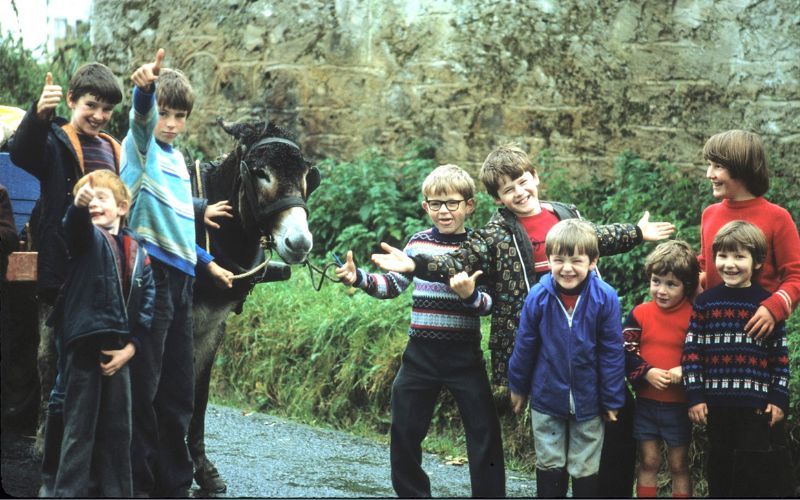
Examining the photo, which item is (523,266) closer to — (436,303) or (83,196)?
(436,303)

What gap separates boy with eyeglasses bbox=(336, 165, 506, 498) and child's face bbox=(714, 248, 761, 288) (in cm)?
108

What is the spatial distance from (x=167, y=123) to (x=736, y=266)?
109 inches

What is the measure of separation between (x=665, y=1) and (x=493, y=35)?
167cm

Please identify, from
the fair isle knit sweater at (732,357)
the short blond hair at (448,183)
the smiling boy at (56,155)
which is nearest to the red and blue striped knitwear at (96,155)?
the smiling boy at (56,155)

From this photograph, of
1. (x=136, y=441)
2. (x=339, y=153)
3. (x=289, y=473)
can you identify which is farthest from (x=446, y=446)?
(x=339, y=153)

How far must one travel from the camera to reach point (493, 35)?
10.4 meters

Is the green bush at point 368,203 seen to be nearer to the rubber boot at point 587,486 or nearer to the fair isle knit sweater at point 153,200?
the fair isle knit sweater at point 153,200

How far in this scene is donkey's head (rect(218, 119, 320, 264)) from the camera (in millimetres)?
5633

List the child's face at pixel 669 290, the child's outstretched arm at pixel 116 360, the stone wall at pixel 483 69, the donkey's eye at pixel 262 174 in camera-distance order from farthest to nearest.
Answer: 1. the stone wall at pixel 483 69
2. the donkey's eye at pixel 262 174
3. the child's face at pixel 669 290
4. the child's outstretched arm at pixel 116 360

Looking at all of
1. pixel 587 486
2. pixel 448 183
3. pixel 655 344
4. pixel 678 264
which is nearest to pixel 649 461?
pixel 587 486

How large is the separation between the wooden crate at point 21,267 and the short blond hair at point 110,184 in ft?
3.12

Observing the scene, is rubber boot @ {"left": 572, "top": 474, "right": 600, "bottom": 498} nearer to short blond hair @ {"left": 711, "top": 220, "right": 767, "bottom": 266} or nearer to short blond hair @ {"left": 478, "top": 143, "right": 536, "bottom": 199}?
short blond hair @ {"left": 711, "top": 220, "right": 767, "bottom": 266}

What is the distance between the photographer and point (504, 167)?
543cm

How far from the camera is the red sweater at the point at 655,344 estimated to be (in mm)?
5246
